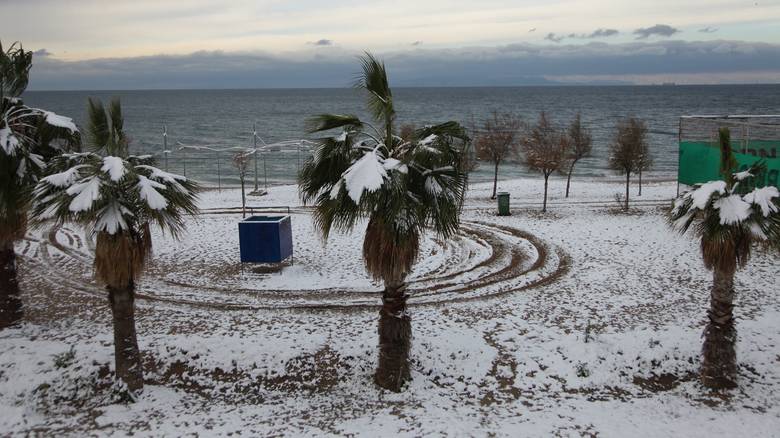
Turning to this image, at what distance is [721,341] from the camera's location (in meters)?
10.7

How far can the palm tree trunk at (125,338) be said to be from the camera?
10.6 meters

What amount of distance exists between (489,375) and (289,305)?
5567mm

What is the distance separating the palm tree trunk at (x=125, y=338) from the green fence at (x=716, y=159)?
1889 cm

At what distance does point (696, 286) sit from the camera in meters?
15.5

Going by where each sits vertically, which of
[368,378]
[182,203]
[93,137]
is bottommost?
[368,378]

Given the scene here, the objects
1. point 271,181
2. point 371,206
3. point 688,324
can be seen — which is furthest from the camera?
point 271,181

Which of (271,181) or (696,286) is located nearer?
(696,286)

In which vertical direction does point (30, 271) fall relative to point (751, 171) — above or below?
below

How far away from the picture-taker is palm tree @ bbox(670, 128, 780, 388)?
980 cm

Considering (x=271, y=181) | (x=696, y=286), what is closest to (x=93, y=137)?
(x=696, y=286)

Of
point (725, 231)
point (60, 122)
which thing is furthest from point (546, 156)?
point (60, 122)

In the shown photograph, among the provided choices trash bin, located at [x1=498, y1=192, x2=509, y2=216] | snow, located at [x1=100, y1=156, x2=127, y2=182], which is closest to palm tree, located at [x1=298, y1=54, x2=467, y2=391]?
snow, located at [x1=100, y1=156, x2=127, y2=182]

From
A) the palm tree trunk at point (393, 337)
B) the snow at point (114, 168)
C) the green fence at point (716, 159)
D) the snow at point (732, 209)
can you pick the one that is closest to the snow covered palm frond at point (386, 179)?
the palm tree trunk at point (393, 337)

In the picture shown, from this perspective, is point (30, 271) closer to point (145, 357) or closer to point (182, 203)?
point (145, 357)
